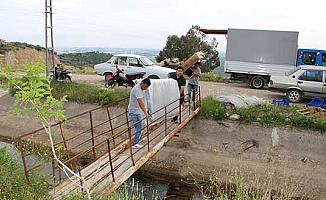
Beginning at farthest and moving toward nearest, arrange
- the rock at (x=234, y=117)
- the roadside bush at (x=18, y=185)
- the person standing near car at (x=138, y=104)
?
the rock at (x=234, y=117) → the person standing near car at (x=138, y=104) → the roadside bush at (x=18, y=185)

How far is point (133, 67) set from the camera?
13.6 meters

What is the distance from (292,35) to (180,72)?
844 cm

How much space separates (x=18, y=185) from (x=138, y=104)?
2.90 m

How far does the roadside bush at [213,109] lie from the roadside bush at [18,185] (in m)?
6.28

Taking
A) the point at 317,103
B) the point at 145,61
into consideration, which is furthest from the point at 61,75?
the point at 317,103

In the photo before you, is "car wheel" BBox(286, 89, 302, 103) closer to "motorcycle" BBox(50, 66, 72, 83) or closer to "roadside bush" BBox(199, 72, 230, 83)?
"roadside bush" BBox(199, 72, 230, 83)

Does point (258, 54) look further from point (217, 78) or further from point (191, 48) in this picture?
point (191, 48)

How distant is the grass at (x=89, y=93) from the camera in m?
11.1

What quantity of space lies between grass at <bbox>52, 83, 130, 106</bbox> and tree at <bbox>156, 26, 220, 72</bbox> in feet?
65.3

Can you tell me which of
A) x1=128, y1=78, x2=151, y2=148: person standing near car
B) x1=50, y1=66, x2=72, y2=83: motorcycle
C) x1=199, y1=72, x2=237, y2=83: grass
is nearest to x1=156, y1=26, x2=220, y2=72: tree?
x1=199, y1=72, x2=237, y2=83: grass

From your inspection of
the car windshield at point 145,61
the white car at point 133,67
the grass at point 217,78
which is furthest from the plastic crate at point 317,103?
the grass at point 217,78

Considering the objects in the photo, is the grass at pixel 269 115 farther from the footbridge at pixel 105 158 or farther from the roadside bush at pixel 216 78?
the roadside bush at pixel 216 78

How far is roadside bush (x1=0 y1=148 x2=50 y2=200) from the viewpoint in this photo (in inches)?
147

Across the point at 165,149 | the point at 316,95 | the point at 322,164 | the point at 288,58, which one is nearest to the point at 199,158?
the point at 165,149
